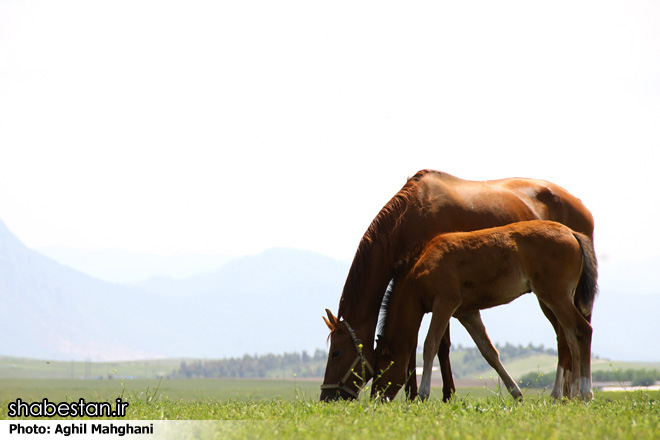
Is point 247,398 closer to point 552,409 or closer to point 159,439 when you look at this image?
point 159,439

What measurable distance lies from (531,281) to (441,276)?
131cm

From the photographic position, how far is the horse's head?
10570 millimetres

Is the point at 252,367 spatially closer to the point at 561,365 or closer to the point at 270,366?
the point at 270,366

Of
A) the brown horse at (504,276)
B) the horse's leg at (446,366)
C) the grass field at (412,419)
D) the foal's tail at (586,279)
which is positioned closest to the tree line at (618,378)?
the horse's leg at (446,366)

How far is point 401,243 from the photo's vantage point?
36.6ft

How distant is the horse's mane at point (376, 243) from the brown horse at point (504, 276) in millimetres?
1155

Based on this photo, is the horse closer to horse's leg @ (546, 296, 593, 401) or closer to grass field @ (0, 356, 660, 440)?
horse's leg @ (546, 296, 593, 401)

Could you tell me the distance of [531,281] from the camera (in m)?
9.68

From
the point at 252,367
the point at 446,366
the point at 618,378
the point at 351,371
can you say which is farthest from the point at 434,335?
the point at 252,367

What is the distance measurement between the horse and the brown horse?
777 mm

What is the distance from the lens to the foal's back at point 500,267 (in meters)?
9.53

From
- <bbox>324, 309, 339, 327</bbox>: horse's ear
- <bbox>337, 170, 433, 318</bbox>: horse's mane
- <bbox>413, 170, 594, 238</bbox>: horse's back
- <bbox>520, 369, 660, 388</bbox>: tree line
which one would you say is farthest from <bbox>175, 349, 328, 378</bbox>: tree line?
<bbox>324, 309, 339, 327</bbox>: horse's ear

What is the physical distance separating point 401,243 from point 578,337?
3024 mm


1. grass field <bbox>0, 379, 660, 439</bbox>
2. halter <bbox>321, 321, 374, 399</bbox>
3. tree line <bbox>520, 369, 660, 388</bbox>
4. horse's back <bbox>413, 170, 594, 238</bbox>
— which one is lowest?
tree line <bbox>520, 369, 660, 388</bbox>
